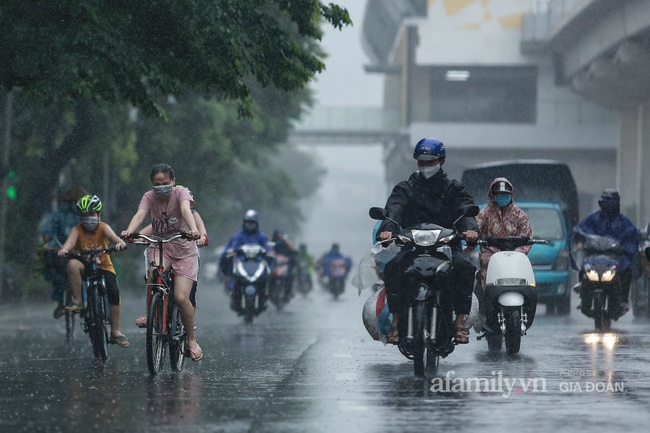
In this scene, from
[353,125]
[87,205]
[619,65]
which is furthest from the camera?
[353,125]

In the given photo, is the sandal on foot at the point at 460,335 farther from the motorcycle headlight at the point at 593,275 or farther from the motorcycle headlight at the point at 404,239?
the motorcycle headlight at the point at 593,275

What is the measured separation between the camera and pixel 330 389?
10180 mm

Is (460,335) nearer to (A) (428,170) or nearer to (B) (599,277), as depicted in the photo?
(A) (428,170)

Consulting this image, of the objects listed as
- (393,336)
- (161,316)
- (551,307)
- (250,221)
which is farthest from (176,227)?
(551,307)

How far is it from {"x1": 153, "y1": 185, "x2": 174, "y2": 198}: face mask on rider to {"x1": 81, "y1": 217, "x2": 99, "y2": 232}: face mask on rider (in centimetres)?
248

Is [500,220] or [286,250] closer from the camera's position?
[500,220]

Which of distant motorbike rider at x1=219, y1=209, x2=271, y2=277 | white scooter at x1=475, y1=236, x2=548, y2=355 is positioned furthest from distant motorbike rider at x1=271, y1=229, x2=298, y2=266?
white scooter at x1=475, y1=236, x2=548, y2=355

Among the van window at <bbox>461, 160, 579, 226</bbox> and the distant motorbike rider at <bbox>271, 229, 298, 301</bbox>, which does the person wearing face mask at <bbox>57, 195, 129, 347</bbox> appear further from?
the distant motorbike rider at <bbox>271, 229, 298, 301</bbox>

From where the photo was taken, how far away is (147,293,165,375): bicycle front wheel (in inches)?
444

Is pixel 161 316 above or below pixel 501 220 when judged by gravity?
below

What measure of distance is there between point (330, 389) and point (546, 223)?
13720 mm

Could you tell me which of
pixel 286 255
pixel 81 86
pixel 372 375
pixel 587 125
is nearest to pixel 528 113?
pixel 587 125

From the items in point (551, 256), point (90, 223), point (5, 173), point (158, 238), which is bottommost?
point (551, 256)

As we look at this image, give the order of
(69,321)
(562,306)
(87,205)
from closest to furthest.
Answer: (87,205)
(69,321)
(562,306)
